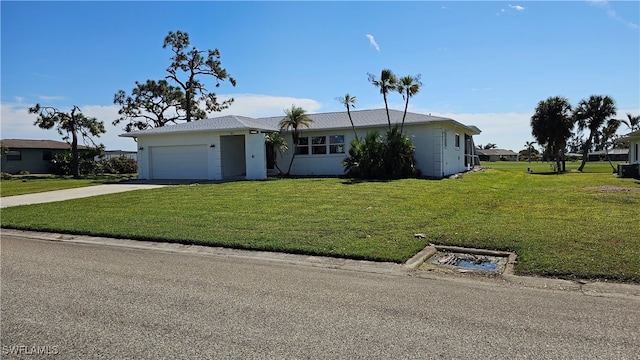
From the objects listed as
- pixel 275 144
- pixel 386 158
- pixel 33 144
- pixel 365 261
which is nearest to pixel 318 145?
pixel 275 144

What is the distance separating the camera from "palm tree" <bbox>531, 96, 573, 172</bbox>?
116 feet

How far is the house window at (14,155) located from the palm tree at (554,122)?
4672cm

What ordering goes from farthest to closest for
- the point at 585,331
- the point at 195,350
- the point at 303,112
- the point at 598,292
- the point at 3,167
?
the point at 3,167, the point at 303,112, the point at 598,292, the point at 585,331, the point at 195,350

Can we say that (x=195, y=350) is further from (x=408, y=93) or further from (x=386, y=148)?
(x=408, y=93)

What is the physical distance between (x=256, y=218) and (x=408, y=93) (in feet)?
46.8

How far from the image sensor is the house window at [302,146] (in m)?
26.0

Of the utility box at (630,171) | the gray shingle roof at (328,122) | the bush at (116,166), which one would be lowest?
the utility box at (630,171)

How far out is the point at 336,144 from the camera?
25312mm

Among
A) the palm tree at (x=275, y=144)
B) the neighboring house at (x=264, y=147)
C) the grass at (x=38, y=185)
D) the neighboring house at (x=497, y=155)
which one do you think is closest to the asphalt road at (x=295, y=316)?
the grass at (x=38, y=185)

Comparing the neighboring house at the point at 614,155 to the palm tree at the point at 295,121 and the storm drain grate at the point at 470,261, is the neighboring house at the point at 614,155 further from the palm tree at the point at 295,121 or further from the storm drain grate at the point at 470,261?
the storm drain grate at the point at 470,261

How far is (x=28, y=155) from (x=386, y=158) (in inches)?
1490

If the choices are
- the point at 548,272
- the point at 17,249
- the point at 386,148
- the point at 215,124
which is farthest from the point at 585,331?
the point at 215,124

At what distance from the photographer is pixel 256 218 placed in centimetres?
1051

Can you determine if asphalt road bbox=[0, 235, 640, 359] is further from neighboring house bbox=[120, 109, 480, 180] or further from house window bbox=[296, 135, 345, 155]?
house window bbox=[296, 135, 345, 155]
